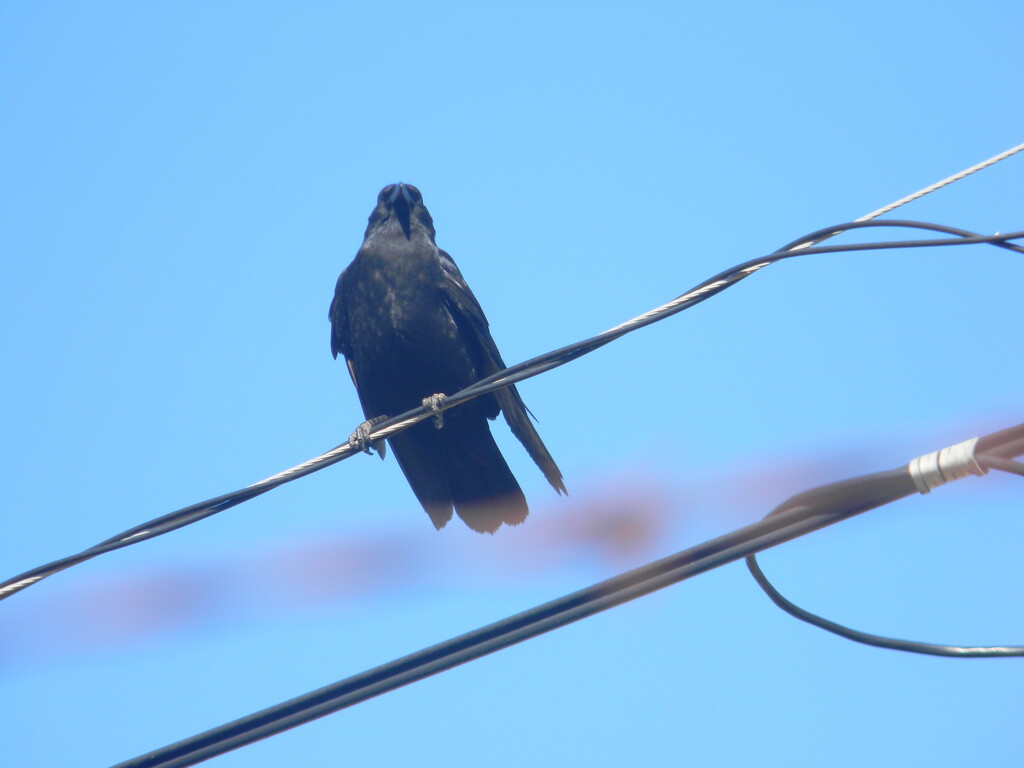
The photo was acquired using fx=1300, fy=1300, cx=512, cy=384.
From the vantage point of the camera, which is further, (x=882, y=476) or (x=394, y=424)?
(x=394, y=424)

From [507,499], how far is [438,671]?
3.95 meters

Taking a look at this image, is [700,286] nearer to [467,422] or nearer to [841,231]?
[841,231]

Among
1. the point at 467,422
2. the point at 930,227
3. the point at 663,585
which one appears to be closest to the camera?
the point at 663,585

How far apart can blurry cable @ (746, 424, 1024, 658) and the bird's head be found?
4954 millimetres

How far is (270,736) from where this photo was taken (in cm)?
364

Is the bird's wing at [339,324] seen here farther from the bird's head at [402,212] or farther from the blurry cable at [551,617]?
the blurry cable at [551,617]

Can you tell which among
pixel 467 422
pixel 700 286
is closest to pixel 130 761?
pixel 700 286

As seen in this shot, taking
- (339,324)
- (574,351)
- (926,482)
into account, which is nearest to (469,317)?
(339,324)

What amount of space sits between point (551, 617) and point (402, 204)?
498 cm

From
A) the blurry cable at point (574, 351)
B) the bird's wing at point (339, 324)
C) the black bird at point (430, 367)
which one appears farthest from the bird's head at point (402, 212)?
the blurry cable at point (574, 351)

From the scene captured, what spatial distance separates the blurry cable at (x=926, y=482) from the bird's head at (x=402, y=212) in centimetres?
495

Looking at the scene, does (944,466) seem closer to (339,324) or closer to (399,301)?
(399,301)

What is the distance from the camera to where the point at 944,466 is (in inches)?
125

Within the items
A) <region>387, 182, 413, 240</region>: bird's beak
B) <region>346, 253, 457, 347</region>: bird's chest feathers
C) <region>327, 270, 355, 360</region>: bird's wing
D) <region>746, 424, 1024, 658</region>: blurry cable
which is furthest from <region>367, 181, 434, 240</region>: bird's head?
<region>746, 424, 1024, 658</region>: blurry cable
